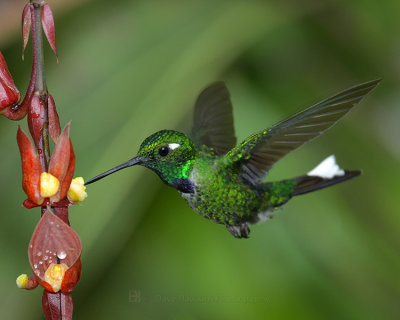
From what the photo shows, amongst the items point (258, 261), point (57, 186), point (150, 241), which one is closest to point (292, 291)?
point (258, 261)

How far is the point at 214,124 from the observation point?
1.06 m

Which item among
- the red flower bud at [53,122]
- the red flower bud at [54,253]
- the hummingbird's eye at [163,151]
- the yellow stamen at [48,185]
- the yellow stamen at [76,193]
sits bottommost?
the red flower bud at [54,253]

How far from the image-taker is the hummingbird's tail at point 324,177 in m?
0.91

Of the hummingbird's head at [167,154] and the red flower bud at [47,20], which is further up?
the red flower bud at [47,20]

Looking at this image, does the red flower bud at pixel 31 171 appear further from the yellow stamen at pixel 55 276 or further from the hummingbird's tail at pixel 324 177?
the hummingbird's tail at pixel 324 177

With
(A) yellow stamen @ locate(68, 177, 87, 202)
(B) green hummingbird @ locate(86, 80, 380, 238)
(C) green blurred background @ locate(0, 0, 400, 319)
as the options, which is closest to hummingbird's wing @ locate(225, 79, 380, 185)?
(B) green hummingbird @ locate(86, 80, 380, 238)

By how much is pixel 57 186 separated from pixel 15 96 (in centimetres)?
12

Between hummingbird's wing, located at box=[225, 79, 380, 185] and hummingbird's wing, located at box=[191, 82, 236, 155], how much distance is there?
0.37 ft

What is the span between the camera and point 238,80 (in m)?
1.74

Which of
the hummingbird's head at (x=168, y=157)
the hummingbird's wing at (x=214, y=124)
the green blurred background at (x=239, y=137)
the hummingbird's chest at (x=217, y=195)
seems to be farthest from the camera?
the green blurred background at (x=239, y=137)

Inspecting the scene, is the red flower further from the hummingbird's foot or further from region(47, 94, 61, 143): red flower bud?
the hummingbird's foot

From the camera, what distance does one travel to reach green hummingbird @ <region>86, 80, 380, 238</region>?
740 millimetres

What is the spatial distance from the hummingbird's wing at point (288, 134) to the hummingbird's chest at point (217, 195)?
0.03 meters

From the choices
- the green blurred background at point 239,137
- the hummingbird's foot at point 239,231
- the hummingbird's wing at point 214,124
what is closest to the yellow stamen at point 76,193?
the hummingbird's foot at point 239,231
